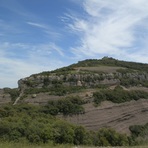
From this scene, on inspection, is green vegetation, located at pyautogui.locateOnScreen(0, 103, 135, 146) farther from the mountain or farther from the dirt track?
the mountain

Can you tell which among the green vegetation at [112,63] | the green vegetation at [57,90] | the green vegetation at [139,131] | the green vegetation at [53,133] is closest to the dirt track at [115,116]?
the green vegetation at [139,131]

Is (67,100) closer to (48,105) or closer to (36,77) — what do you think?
(48,105)

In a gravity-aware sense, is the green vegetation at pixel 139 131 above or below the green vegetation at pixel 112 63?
below

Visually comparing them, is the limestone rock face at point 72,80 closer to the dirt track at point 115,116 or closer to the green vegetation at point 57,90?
the green vegetation at point 57,90

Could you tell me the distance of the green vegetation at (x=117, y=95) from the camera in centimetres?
8662

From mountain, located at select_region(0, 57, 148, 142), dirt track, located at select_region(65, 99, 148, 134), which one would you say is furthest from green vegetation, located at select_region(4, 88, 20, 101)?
dirt track, located at select_region(65, 99, 148, 134)

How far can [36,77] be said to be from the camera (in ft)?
339

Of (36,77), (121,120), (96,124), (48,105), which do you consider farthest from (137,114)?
(36,77)

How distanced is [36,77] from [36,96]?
14406mm

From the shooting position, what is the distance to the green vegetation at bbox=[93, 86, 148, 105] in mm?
86625

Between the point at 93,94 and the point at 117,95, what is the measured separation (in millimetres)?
6230

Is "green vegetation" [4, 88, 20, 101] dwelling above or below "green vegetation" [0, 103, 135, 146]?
above

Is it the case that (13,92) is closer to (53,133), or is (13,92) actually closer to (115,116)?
(115,116)

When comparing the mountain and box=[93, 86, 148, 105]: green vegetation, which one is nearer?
the mountain
